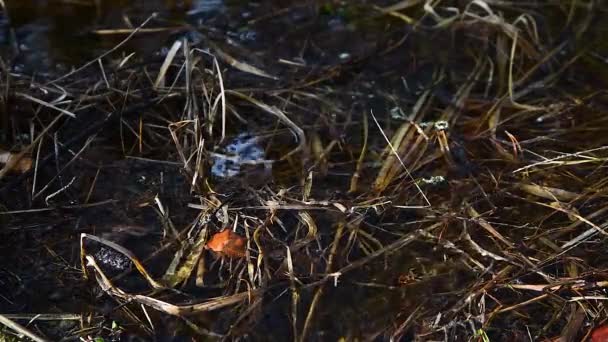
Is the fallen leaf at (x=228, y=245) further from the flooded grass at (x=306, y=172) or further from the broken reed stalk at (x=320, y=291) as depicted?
the broken reed stalk at (x=320, y=291)

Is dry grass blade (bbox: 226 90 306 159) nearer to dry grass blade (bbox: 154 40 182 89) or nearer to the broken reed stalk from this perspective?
dry grass blade (bbox: 154 40 182 89)


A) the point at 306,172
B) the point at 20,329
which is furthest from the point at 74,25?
the point at 20,329

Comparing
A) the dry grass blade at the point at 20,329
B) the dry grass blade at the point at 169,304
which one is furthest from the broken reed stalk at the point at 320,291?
the dry grass blade at the point at 20,329

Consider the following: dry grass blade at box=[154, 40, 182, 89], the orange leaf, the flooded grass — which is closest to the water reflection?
the flooded grass

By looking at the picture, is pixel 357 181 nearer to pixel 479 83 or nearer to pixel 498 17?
pixel 479 83

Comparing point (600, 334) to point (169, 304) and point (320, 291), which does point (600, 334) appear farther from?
point (169, 304)
